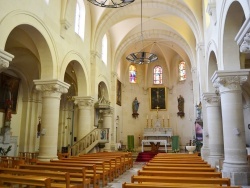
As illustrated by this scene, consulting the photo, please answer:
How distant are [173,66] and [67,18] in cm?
1754

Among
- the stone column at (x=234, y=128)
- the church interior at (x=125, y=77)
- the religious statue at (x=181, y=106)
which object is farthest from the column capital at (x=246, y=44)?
the religious statue at (x=181, y=106)

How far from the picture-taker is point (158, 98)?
90.9ft

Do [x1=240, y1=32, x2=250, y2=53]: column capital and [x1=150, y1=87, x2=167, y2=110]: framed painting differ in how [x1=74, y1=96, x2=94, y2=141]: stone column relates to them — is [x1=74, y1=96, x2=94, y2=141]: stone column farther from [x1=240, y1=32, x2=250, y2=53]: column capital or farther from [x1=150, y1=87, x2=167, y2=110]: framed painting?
[x1=150, y1=87, x2=167, y2=110]: framed painting

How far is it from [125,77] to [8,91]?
14891mm

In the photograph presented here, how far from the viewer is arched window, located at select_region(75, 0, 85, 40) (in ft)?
49.6

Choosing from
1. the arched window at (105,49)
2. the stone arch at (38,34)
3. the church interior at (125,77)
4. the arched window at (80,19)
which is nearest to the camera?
the stone arch at (38,34)

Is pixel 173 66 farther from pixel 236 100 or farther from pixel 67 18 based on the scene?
pixel 236 100

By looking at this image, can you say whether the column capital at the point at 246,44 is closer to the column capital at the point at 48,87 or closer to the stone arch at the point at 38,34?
the stone arch at the point at 38,34

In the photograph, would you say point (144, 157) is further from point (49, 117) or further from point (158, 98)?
point (49, 117)

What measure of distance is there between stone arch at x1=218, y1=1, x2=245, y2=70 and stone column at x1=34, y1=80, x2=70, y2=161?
23.9 feet

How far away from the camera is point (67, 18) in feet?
42.5

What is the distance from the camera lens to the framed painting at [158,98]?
27.5 meters

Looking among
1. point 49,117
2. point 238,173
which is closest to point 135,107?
point 49,117

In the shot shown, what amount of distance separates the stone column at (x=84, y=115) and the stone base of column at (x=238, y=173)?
962 centimetres
